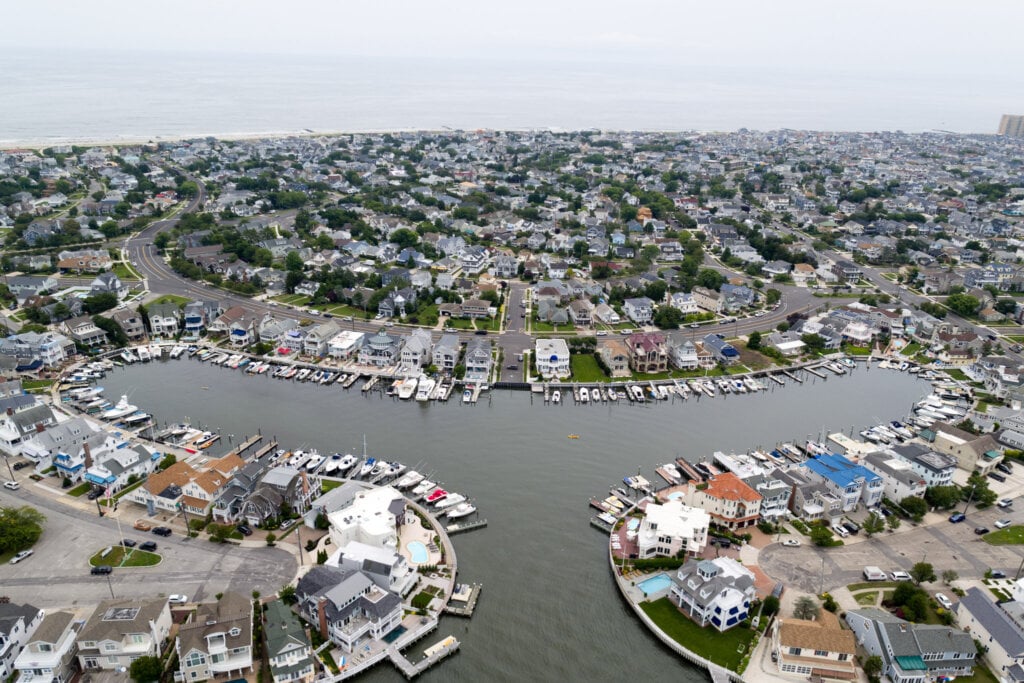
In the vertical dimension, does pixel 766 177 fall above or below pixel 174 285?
above

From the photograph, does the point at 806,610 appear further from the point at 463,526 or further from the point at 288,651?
the point at 288,651

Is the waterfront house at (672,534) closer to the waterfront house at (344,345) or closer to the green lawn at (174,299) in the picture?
the waterfront house at (344,345)

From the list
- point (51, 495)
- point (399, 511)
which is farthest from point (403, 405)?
point (51, 495)

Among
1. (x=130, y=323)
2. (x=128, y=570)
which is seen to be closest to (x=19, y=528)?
(x=128, y=570)

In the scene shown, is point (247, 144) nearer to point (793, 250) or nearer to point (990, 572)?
point (793, 250)

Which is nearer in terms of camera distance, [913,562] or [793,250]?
[913,562]
